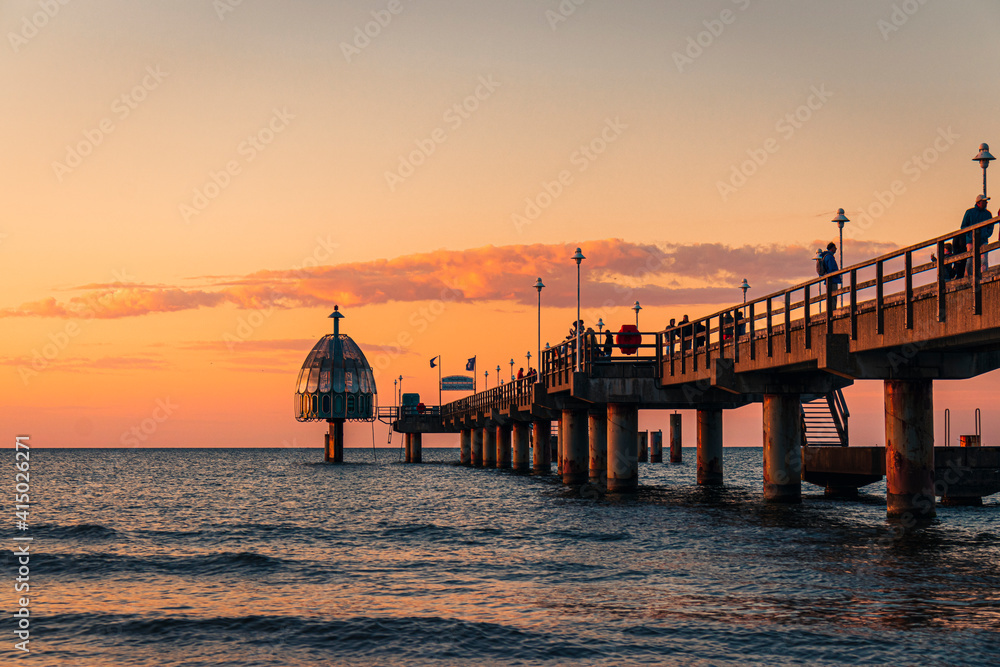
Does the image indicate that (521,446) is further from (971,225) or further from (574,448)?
(971,225)

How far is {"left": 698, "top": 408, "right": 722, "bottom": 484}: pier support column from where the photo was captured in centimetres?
4859

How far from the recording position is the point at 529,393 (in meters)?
58.1

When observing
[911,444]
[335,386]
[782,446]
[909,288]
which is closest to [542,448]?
[782,446]

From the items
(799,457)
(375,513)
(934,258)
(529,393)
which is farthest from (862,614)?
(529,393)

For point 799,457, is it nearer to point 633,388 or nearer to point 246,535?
point 633,388

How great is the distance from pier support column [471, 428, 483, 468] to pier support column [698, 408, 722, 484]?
50.2m

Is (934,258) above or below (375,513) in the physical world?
above

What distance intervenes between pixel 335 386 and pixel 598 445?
8462 centimetres

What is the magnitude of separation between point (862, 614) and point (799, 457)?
19546 mm

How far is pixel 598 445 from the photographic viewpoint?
157 feet

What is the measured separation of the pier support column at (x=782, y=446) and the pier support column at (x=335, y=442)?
10091 centimetres

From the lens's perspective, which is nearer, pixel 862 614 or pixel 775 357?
pixel 862 614

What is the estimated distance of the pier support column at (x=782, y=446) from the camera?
111 ft

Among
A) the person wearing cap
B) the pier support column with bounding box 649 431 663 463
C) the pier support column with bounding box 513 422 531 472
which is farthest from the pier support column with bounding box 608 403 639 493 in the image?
the pier support column with bounding box 649 431 663 463
